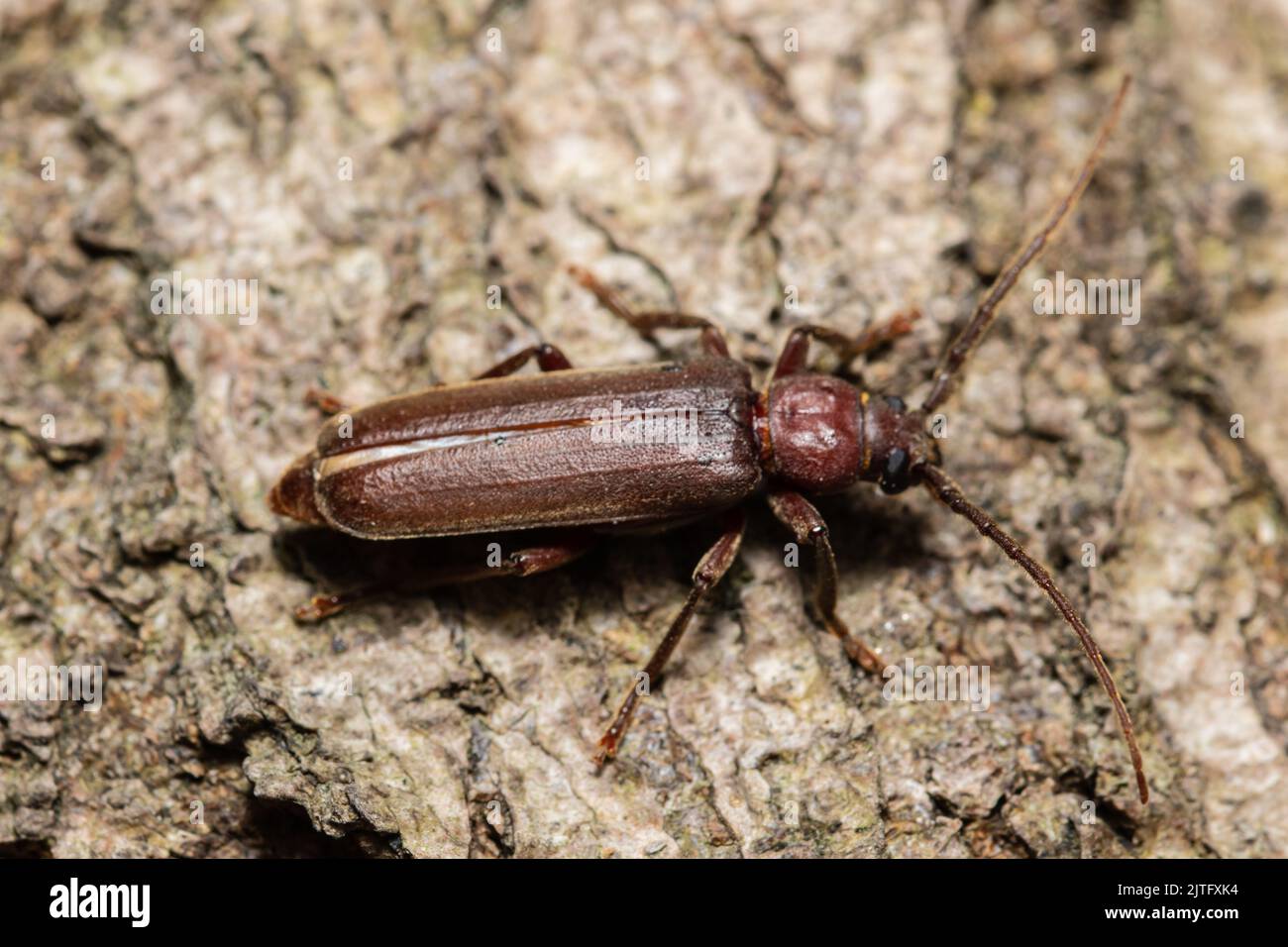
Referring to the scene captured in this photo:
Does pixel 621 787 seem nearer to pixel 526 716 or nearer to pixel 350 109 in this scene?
pixel 526 716

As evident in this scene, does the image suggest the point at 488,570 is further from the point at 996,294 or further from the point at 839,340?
the point at 996,294

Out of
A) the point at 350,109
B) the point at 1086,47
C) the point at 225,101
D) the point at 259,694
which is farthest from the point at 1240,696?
the point at 225,101

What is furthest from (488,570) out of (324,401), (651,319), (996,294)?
(996,294)

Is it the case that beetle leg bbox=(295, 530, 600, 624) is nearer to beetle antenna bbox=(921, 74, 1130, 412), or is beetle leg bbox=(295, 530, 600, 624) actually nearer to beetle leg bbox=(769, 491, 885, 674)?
beetle leg bbox=(769, 491, 885, 674)

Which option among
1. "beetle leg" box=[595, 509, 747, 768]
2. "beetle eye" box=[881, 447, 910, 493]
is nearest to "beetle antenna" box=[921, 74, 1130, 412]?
"beetle eye" box=[881, 447, 910, 493]

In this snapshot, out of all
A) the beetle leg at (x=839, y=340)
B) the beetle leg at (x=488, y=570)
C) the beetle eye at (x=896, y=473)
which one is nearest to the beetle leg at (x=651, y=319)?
the beetle leg at (x=839, y=340)
